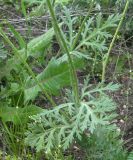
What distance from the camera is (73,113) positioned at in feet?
7.10

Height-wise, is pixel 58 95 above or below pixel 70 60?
below

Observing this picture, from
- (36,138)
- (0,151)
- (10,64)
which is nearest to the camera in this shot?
(36,138)

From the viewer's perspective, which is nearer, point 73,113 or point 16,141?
point 73,113

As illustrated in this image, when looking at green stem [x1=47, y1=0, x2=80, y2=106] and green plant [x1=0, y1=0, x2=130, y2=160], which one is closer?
green stem [x1=47, y1=0, x2=80, y2=106]

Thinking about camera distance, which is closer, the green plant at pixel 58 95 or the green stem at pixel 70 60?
the green stem at pixel 70 60

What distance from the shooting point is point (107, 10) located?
130 inches

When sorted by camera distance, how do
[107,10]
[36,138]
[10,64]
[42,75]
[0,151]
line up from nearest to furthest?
[36,138], [0,151], [42,75], [10,64], [107,10]

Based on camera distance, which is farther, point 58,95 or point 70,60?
point 58,95

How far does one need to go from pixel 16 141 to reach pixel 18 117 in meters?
0.16

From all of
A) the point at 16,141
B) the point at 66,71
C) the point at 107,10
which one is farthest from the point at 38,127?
the point at 107,10

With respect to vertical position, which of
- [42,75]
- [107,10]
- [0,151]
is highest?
[107,10]

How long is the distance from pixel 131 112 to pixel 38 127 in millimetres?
887

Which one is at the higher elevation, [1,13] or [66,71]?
[1,13]

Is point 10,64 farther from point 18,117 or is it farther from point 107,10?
point 107,10
